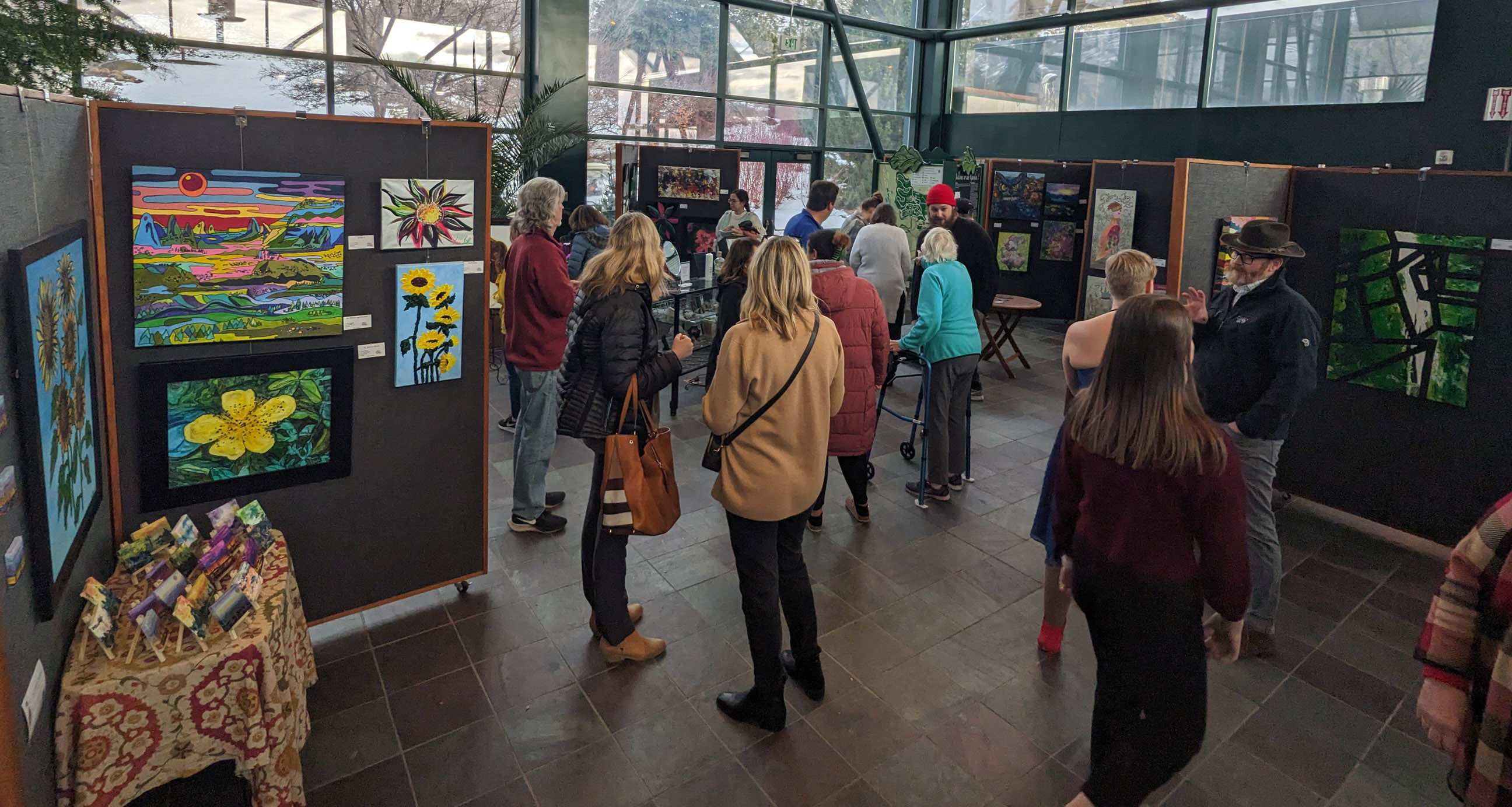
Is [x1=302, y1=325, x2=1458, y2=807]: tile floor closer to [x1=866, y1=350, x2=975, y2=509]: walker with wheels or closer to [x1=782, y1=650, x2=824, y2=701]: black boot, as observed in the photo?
[x1=782, y1=650, x2=824, y2=701]: black boot

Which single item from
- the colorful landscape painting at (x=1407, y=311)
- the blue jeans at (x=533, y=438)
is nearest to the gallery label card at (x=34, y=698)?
the blue jeans at (x=533, y=438)

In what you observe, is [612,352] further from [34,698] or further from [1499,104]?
[1499,104]

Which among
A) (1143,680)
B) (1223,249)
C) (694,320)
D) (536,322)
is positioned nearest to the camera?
(1143,680)

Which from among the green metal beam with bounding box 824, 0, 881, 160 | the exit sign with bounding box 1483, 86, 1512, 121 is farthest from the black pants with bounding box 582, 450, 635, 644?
the green metal beam with bounding box 824, 0, 881, 160

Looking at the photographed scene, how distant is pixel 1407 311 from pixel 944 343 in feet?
7.78

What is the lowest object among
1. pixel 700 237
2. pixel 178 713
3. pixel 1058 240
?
pixel 178 713

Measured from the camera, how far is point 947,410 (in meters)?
4.75

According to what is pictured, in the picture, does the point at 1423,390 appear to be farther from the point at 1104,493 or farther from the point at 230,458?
the point at 230,458

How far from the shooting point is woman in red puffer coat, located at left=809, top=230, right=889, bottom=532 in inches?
151

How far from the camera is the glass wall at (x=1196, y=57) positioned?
8.20 m

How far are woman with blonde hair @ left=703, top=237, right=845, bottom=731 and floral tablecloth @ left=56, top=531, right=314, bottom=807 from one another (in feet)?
4.26

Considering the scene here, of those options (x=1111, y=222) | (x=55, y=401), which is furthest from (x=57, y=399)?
(x=1111, y=222)

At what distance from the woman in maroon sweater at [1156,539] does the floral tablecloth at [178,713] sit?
82.8 inches

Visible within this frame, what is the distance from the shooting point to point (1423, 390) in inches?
172
